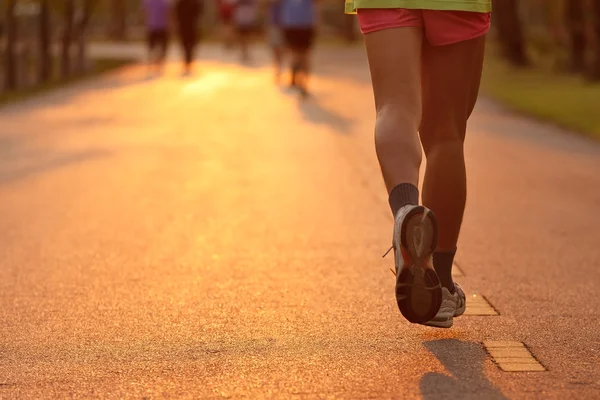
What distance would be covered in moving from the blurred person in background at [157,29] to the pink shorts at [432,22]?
25730 mm

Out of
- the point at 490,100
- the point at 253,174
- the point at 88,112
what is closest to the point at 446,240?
the point at 253,174

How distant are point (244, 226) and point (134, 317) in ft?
9.69

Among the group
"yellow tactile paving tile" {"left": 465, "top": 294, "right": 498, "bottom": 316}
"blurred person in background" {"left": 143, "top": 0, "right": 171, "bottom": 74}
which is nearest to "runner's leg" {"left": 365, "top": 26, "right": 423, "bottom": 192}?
"yellow tactile paving tile" {"left": 465, "top": 294, "right": 498, "bottom": 316}

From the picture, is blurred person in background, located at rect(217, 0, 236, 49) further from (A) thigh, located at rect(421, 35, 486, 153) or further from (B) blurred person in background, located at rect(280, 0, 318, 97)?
(A) thigh, located at rect(421, 35, 486, 153)

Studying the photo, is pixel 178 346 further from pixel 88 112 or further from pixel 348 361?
pixel 88 112

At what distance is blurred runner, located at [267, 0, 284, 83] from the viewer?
26641mm

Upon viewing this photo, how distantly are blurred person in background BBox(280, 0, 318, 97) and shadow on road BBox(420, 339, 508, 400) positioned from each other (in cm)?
1757

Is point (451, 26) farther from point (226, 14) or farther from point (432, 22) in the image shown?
point (226, 14)

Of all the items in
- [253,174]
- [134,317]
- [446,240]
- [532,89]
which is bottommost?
[532,89]

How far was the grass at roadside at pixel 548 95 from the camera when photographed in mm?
17891

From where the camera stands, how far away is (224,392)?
4395 millimetres

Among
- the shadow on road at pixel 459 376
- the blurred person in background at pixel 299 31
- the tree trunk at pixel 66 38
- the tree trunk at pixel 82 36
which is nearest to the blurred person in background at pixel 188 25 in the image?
the tree trunk at pixel 82 36

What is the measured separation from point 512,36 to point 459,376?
30.1 meters

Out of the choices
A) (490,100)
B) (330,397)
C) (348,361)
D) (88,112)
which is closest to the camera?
(330,397)
